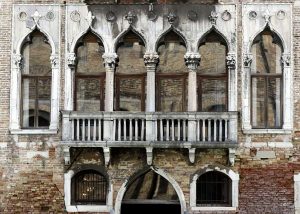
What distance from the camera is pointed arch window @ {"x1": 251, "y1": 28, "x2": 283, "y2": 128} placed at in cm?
1827

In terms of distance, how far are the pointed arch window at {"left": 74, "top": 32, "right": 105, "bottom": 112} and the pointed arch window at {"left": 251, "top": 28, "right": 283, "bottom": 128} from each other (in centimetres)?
375

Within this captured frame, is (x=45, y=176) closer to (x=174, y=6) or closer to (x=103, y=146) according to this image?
(x=103, y=146)

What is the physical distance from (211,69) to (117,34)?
8.08 feet

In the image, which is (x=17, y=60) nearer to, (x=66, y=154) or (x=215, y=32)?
(x=66, y=154)

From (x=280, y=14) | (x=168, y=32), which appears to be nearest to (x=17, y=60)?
(x=168, y=32)

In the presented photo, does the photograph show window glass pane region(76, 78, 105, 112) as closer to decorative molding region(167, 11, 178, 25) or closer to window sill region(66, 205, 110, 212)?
decorative molding region(167, 11, 178, 25)

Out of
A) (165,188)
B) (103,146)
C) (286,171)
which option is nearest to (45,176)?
(103,146)

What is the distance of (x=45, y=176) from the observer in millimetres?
18328

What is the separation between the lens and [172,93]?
1848cm

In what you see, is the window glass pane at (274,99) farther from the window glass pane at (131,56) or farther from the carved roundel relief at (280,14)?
the window glass pane at (131,56)

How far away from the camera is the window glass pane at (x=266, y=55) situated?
18.4 meters

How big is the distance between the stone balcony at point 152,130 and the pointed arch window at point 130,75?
826mm

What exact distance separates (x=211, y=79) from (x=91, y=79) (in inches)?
117

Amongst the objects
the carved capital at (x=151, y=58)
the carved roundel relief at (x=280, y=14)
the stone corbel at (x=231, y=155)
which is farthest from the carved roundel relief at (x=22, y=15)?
the carved roundel relief at (x=280, y=14)
